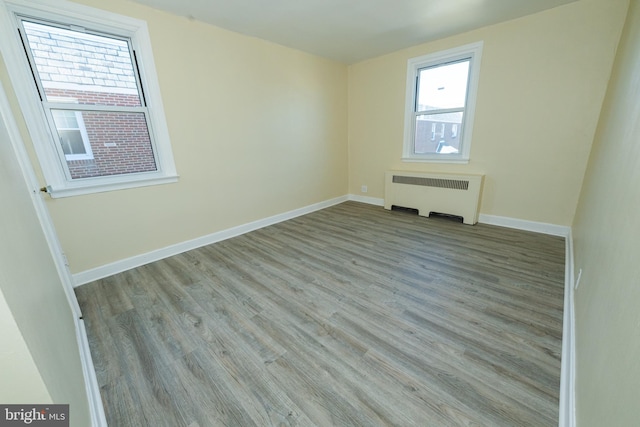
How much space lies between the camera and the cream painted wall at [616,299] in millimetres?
661

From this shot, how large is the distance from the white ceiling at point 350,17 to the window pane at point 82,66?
56cm

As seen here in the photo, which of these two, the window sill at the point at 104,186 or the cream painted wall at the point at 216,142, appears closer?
the window sill at the point at 104,186

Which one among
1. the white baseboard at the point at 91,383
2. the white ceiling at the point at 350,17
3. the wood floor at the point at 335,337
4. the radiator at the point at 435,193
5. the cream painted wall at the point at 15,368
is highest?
the white ceiling at the point at 350,17

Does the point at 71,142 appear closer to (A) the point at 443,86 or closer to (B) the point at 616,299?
(B) the point at 616,299

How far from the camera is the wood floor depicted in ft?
3.89

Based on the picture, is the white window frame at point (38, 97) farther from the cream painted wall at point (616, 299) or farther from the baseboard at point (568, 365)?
the baseboard at point (568, 365)

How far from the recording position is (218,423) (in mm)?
1132

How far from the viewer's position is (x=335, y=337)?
5.25ft

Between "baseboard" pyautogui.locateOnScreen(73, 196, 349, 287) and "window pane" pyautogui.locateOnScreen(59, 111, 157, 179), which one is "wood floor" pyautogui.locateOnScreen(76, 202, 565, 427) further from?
"window pane" pyautogui.locateOnScreen(59, 111, 157, 179)

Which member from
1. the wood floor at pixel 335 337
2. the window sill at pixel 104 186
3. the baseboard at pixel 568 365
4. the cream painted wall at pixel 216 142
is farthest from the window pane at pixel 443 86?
the window sill at pixel 104 186

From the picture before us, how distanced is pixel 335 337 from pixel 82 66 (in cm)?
304

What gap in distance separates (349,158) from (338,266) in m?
2.87

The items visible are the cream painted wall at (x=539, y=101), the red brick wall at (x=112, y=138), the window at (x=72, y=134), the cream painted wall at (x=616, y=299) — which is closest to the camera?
the cream painted wall at (x=616, y=299)

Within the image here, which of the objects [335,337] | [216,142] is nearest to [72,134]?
[216,142]
